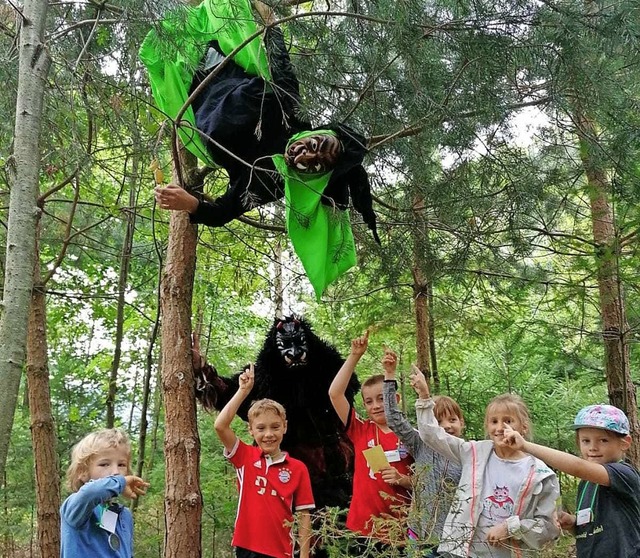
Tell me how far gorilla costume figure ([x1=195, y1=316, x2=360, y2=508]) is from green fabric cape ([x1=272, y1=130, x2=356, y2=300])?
1076mm

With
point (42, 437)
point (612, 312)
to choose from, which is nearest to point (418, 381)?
point (612, 312)

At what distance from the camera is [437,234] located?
16.1ft

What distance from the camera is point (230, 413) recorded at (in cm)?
342

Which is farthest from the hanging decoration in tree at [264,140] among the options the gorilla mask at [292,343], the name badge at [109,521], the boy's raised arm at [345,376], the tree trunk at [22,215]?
the name badge at [109,521]

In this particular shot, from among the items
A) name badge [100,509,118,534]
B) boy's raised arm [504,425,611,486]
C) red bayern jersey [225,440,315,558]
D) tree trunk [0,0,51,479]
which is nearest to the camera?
tree trunk [0,0,51,479]

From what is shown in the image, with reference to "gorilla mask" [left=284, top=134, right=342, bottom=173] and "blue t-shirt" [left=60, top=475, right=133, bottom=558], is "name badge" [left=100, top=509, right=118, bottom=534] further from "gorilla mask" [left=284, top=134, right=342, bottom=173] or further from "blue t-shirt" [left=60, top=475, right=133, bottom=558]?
"gorilla mask" [left=284, top=134, right=342, bottom=173]

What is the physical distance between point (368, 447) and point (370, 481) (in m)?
0.23

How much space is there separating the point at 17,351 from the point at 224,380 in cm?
219

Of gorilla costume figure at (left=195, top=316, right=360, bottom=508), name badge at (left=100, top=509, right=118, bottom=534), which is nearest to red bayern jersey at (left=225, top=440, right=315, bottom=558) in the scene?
gorilla costume figure at (left=195, top=316, right=360, bottom=508)

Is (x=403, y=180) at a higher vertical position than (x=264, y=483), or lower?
higher

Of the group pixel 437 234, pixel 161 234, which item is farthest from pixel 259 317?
pixel 437 234

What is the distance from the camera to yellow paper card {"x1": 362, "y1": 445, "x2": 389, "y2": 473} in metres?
3.43

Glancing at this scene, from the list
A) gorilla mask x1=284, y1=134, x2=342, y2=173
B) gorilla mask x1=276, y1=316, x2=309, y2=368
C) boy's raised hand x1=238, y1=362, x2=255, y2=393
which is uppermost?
gorilla mask x1=284, y1=134, x2=342, y2=173

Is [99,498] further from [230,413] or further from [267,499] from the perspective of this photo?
[267,499]
